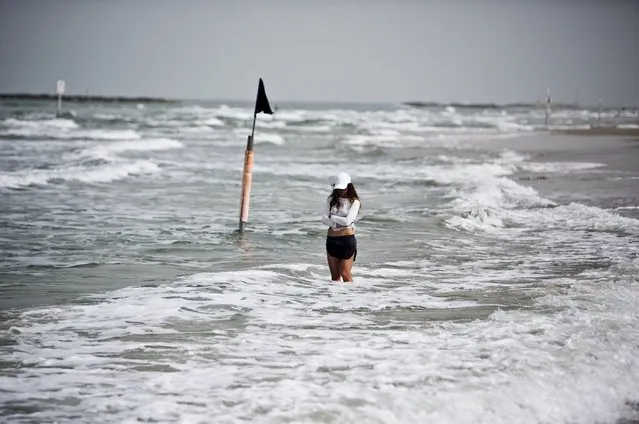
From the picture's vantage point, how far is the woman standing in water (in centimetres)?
1000

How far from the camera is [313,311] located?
8.48 metres

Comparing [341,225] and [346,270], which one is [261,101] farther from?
[346,270]

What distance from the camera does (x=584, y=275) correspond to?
34.3ft

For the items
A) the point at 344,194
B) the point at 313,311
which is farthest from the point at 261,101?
Answer: the point at 313,311

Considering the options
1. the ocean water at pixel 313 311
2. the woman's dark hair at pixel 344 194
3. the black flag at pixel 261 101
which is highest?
the black flag at pixel 261 101

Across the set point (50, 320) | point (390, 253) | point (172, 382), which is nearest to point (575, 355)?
point (172, 382)

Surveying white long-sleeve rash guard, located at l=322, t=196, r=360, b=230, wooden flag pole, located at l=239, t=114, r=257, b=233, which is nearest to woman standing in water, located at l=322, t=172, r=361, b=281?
white long-sleeve rash guard, located at l=322, t=196, r=360, b=230

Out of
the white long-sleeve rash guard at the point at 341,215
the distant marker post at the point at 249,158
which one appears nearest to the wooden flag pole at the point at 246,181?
the distant marker post at the point at 249,158

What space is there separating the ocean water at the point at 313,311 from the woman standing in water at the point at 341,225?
272 millimetres

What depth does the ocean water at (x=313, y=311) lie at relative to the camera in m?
5.76

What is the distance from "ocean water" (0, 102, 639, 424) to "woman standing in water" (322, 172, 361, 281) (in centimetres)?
27

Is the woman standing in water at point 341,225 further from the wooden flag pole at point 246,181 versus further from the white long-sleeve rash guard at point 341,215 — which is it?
the wooden flag pole at point 246,181

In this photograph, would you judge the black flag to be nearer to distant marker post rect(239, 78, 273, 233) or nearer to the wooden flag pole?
distant marker post rect(239, 78, 273, 233)

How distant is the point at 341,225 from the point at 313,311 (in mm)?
1826
